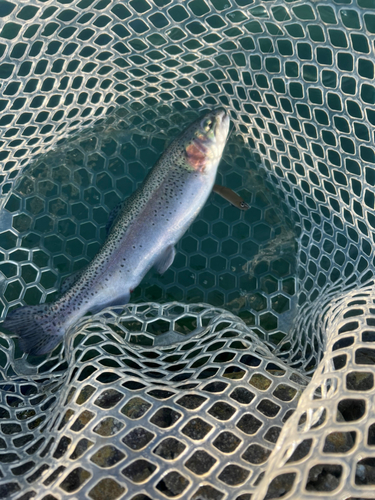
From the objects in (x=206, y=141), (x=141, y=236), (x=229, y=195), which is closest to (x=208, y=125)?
(x=206, y=141)

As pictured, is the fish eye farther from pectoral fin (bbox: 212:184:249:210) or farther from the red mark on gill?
pectoral fin (bbox: 212:184:249:210)

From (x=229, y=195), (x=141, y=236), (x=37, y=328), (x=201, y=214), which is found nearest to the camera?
(x=37, y=328)

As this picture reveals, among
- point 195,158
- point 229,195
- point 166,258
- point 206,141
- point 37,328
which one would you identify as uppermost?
point 206,141

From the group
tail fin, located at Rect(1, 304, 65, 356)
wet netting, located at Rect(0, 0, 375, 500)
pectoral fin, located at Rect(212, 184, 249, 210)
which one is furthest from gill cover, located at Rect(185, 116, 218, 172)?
tail fin, located at Rect(1, 304, 65, 356)

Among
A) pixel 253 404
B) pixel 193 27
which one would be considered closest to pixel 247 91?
pixel 193 27

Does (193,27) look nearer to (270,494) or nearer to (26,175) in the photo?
(26,175)

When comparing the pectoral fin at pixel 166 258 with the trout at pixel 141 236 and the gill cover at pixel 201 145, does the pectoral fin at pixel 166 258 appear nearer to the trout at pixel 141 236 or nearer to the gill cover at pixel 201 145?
the trout at pixel 141 236

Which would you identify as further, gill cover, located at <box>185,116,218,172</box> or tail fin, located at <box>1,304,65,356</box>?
gill cover, located at <box>185,116,218,172</box>

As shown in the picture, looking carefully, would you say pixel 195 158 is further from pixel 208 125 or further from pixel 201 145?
pixel 208 125
